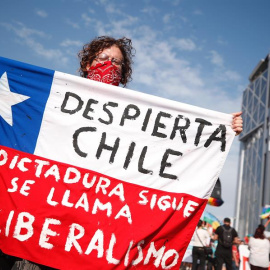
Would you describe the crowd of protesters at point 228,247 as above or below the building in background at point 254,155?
below

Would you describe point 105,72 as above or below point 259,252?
above

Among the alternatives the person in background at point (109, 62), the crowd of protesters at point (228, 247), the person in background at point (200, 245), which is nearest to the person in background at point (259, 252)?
the crowd of protesters at point (228, 247)

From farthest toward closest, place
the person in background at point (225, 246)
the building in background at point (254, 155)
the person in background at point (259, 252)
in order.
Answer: the building in background at point (254, 155) < the person in background at point (225, 246) < the person in background at point (259, 252)

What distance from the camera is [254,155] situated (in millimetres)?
49938

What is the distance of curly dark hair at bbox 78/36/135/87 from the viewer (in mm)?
2727

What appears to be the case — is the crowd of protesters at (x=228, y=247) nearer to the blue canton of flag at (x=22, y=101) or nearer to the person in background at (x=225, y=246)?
the person in background at (x=225, y=246)

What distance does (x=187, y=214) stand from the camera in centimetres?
238

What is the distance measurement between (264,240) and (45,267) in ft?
22.8

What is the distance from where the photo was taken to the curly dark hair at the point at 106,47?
8.95 ft

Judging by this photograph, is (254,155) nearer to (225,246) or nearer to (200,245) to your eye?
(200,245)

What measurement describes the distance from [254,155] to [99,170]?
51.1m

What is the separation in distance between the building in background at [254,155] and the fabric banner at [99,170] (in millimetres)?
40192

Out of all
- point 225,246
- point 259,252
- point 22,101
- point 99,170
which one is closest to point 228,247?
point 225,246

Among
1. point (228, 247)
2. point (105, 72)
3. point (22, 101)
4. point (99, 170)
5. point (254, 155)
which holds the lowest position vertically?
point (228, 247)
